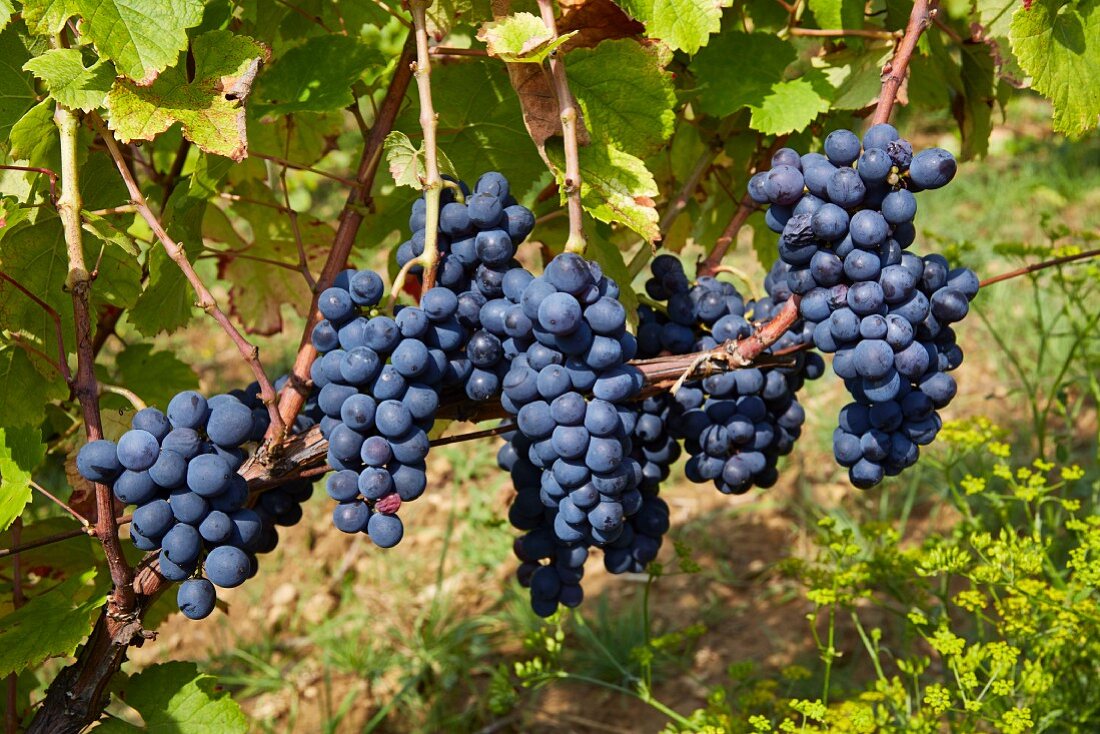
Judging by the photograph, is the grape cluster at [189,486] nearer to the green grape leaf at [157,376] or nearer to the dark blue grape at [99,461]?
the dark blue grape at [99,461]

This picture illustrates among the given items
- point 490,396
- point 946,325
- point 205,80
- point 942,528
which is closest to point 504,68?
point 205,80

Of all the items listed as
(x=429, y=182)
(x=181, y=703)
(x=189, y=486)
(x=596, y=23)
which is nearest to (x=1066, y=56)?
(x=596, y=23)

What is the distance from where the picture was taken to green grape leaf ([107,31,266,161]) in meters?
1.25

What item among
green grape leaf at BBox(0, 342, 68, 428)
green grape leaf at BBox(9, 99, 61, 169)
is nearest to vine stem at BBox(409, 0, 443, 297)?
green grape leaf at BBox(9, 99, 61, 169)

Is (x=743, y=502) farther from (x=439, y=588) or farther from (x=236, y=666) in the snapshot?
(x=236, y=666)

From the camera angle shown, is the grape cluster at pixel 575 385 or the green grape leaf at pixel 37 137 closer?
the grape cluster at pixel 575 385

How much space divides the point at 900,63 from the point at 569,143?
1.44 feet

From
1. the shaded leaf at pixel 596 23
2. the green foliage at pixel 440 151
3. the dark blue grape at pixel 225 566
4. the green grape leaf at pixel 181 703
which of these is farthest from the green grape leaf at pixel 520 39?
the green grape leaf at pixel 181 703

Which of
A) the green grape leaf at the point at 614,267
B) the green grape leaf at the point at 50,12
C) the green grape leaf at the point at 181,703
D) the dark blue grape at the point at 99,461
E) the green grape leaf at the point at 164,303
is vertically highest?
the green grape leaf at the point at 50,12

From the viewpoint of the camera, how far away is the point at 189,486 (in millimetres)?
1192

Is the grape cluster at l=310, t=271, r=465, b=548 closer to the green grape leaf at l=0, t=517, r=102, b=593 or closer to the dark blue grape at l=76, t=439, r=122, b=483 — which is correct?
the dark blue grape at l=76, t=439, r=122, b=483

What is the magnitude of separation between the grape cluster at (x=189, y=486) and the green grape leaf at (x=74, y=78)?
37cm

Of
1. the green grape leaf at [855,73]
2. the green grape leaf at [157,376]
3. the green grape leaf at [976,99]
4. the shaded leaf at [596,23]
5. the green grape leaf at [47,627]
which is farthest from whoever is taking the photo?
the green grape leaf at [157,376]

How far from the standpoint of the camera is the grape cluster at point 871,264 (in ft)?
4.02
